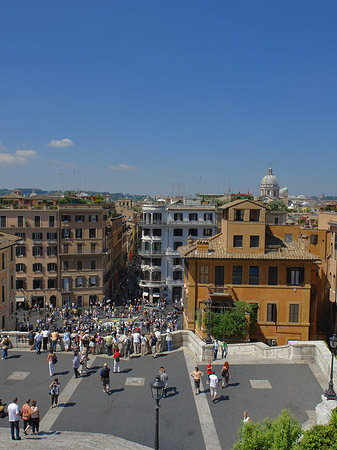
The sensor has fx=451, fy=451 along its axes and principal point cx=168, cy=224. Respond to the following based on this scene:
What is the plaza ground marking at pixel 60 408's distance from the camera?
1814cm

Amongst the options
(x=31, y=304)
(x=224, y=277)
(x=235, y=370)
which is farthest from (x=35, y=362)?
(x=31, y=304)

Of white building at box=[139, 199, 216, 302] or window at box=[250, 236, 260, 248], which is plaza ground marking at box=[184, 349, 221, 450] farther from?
white building at box=[139, 199, 216, 302]

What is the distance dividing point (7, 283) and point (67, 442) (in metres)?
34.4

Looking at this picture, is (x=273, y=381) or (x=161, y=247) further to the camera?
(x=161, y=247)

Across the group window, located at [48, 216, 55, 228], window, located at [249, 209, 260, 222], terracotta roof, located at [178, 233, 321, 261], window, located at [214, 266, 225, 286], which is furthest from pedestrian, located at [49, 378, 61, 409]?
window, located at [48, 216, 55, 228]

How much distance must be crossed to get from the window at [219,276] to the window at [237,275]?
2.78 ft

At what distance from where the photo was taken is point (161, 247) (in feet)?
237

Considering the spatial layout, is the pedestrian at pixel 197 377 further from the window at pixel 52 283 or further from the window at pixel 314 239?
the window at pixel 52 283

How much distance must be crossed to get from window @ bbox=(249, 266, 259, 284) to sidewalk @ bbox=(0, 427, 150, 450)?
19806 millimetres

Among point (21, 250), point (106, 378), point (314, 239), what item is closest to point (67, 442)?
point (106, 378)

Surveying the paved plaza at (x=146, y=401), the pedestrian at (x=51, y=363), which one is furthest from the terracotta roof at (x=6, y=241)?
the pedestrian at (x=51, y=363)

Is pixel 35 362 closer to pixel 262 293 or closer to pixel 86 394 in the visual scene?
pixel 86 394

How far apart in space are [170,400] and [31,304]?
170ft

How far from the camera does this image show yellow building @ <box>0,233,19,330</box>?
152 feet
